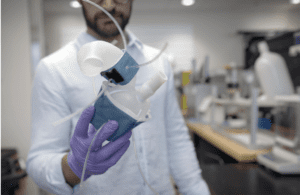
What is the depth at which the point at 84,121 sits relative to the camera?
1.32ft

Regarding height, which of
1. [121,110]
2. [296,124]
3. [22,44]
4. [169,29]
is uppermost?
[169,29]

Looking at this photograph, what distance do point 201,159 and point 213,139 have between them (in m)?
0.46

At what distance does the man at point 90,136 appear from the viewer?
0.43 m

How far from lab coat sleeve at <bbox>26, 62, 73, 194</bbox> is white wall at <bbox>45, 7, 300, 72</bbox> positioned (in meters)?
4.33

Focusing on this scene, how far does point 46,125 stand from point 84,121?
0.69 ft

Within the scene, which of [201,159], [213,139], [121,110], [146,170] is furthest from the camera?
[201,159]

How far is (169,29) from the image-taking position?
15.9 ft

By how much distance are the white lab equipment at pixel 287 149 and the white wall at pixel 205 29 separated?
3.61 meters

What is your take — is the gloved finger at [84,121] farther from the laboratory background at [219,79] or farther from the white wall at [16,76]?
the white wall at [16,76]

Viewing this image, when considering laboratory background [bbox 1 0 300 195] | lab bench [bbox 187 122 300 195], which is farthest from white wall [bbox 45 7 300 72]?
lab bench [bbox 187 122 300 195]

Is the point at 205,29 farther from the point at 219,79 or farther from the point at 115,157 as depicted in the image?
the point at 115,157

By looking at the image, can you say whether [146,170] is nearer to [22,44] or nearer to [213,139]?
[213,139]

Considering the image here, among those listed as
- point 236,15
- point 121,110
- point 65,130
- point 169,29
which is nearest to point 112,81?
point 121,110

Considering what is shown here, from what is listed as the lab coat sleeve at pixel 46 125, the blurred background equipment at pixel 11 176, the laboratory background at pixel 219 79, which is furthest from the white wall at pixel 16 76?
the lab coat sleeve at pixel 46 125
